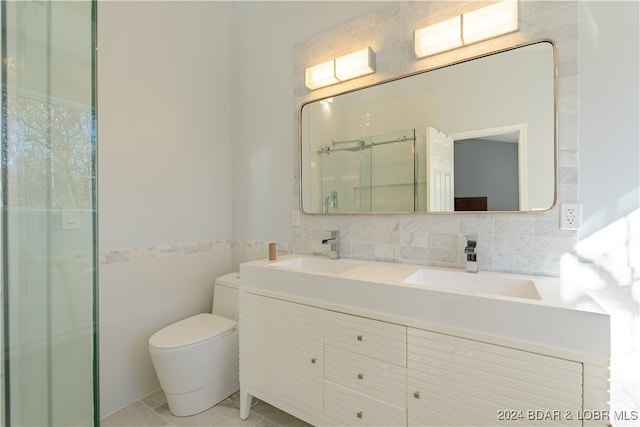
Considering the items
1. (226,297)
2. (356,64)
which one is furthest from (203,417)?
(356,64)

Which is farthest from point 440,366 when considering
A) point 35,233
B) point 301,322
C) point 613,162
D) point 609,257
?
point 35,233

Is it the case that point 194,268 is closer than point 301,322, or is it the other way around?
point 301,322

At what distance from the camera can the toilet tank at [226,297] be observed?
205cm

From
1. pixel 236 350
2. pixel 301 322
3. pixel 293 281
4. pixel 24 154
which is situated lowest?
pixel 236 350

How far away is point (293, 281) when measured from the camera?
1441 millimetres

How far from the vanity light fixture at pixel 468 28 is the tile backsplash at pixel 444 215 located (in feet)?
0.14

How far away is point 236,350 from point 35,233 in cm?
139

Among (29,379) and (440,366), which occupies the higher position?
(29,379)

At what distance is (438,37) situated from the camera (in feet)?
4.96

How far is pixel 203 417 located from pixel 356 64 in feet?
7.16

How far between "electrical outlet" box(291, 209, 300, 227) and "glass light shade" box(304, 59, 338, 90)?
81 cm

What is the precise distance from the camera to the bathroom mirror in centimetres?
132

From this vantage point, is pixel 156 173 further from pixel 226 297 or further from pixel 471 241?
pixel 471 241

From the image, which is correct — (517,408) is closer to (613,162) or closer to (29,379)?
(613,162)
